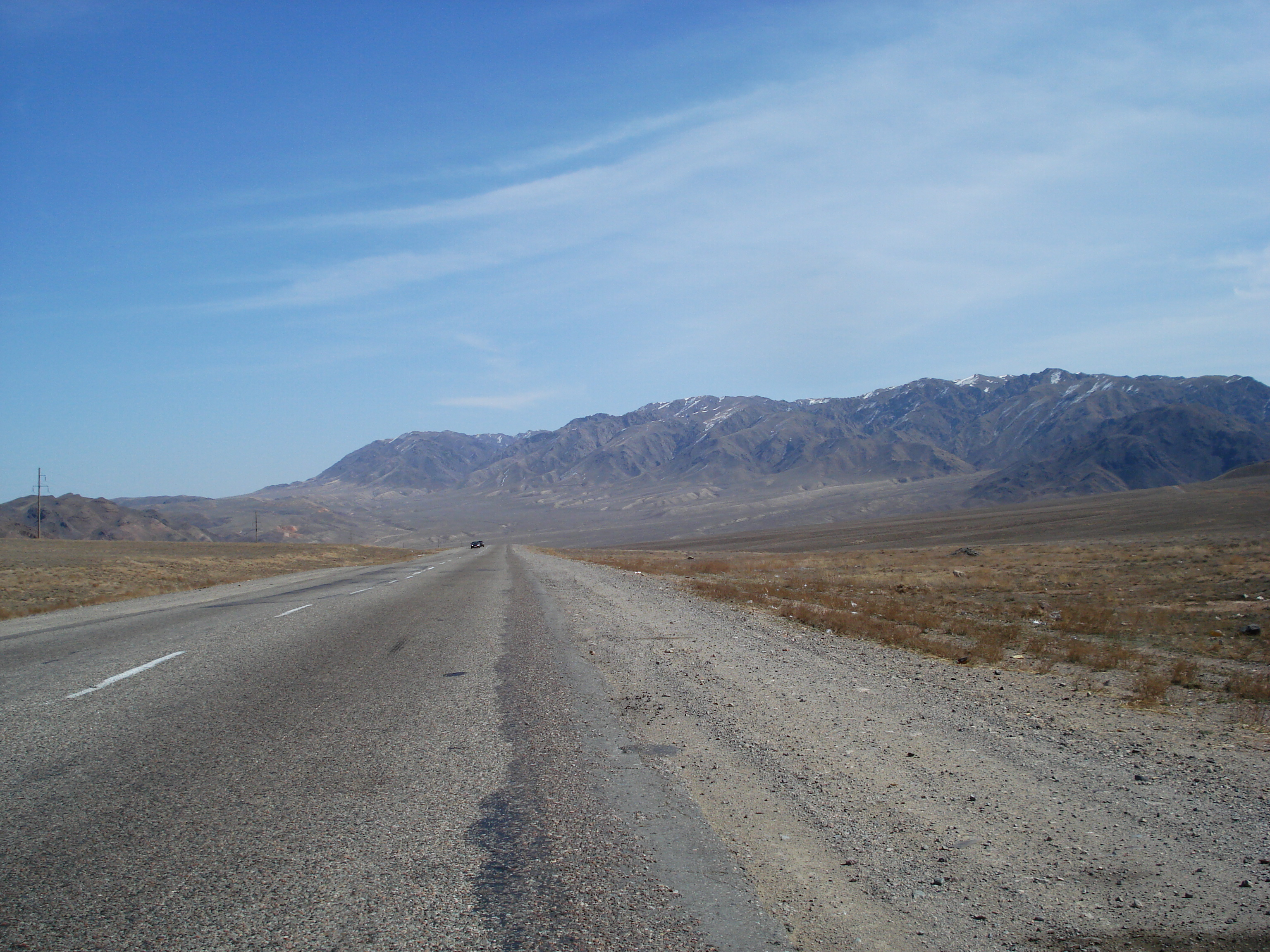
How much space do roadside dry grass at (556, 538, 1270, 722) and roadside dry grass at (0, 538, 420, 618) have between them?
2004 cm

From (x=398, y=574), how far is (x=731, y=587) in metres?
17.3

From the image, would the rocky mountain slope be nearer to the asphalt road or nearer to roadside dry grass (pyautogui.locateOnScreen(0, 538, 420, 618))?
roadside dry grass (pyautogui.locateOnScreen(0, 538, 420, 618))

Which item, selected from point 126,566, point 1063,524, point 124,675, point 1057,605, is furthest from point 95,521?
point 1057,605

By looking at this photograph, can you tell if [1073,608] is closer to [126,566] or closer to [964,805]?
[964,805]

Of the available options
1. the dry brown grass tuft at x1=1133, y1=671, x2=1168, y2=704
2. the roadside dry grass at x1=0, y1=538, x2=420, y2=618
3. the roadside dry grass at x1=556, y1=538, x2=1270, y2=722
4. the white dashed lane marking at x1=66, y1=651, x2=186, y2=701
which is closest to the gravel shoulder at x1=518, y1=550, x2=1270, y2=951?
the dry brown grass tuft at x1=1133, y1=671, x2=1168, y2=704

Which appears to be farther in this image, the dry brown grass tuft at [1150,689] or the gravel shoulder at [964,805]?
the dry brown grass tuft at [1150,689]

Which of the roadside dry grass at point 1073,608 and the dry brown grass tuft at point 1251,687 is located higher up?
the dry brown grass tuft at point 1251,687

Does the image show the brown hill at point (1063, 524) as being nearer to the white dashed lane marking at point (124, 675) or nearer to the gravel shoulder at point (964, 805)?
the gravel shoulder at point (964, 805)

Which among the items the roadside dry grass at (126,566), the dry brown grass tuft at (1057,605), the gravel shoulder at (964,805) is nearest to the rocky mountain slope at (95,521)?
the roadside dry grass at (126,566)

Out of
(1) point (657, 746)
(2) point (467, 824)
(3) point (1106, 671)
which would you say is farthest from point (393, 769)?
(3) point (1106, 671)

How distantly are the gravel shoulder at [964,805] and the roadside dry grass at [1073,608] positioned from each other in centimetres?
231

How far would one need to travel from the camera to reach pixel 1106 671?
1091cm

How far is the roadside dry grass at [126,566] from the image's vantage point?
2467cm

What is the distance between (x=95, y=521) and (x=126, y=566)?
151 meters
